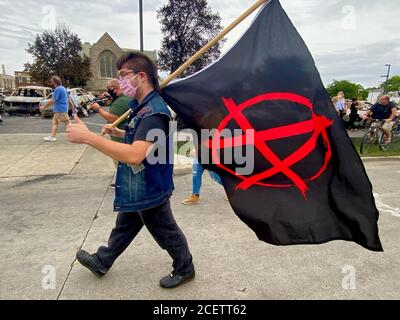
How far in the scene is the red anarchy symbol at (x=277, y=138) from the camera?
2260 mm

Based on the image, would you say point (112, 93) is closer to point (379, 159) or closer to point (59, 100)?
point (59, 100)

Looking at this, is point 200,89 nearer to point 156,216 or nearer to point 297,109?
point 297,109

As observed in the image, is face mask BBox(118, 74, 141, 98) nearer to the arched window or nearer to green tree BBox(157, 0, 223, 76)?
green tree BBox(157, 0, 223, 76)

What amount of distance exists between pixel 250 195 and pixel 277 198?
8.1 inches

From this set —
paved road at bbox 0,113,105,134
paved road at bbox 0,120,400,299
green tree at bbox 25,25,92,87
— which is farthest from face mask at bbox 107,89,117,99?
green tree at bbox 25,25,92,87

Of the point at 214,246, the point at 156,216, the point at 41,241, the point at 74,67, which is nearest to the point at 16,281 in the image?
the point at 41,241

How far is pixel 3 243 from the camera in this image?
3.29m

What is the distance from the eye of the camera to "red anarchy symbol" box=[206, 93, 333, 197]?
89.0 inches

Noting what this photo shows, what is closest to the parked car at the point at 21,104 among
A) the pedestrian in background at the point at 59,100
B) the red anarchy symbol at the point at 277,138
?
the pedestrian in background at the point at 59,100

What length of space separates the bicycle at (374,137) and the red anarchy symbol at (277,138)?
6.74 m

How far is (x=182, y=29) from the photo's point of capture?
2312 centimetres

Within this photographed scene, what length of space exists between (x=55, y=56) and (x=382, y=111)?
39002mm

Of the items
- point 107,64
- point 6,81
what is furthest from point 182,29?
point 6,81
